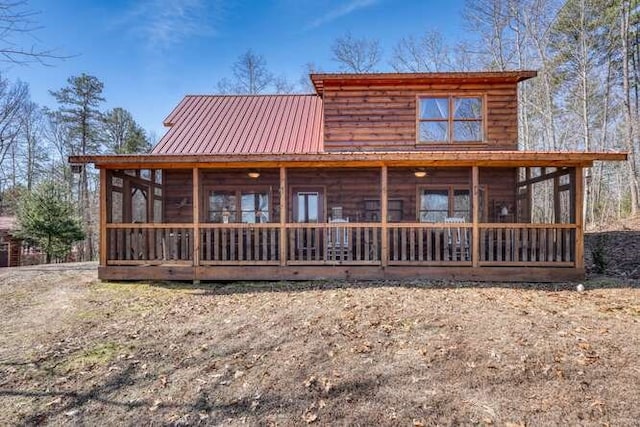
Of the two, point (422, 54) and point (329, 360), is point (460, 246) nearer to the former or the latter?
point (329, 360)

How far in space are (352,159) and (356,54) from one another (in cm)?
1855

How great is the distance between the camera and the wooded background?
53.8 feet

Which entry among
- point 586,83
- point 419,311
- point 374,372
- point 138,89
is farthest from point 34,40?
point 586,83

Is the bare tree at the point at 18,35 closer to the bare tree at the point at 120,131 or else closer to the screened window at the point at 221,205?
the screened window at the point at 221,205

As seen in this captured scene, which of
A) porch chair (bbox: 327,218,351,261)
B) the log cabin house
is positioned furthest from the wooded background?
porch chair (bbox: 327,218,351,261)

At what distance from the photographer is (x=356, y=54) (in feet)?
79.5

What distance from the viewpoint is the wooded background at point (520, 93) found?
16391 mm

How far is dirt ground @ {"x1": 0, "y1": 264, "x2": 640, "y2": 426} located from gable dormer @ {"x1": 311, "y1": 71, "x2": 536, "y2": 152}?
187 inches

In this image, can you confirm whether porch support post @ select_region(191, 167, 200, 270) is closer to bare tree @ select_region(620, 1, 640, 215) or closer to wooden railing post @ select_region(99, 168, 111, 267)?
wooden railing post @ select_region(99, 168, 111, 267)

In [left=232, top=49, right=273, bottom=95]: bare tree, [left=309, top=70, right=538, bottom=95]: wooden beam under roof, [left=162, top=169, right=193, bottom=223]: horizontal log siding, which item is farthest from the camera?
[left=232, top=49, right=273, bottom=95]: bare tree

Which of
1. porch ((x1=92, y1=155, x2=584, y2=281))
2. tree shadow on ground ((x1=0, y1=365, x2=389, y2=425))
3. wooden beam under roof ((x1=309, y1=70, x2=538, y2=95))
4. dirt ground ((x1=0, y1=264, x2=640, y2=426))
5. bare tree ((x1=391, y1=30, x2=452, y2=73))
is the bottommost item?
tree shadow on ground ((x1=0, y1=365, x2=389, y2=425))

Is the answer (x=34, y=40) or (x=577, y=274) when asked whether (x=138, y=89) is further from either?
(x=577, y=274)

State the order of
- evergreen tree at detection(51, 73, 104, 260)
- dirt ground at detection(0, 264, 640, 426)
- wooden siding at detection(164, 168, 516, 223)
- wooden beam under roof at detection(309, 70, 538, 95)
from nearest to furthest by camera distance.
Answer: dirt ground at detection(0, 264, 640, 426) → wooden beam under roof at detection(309, 70, 538, 95) → wooden siding at detection(164, 168, 516, 223) → evergreen tree at detection(51, 73, 104, 260)

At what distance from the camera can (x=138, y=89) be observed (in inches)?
793
